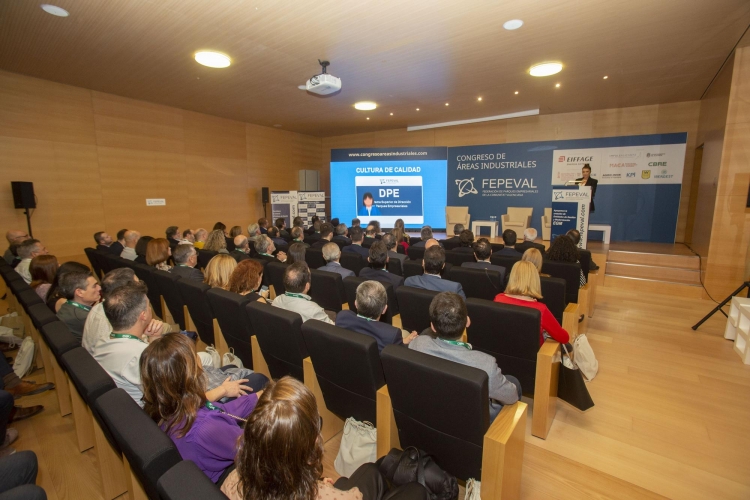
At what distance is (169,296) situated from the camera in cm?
357

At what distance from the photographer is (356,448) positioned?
204cm

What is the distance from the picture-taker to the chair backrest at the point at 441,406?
4.67ft

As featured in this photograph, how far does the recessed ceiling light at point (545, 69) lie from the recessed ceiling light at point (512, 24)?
61.3 inches

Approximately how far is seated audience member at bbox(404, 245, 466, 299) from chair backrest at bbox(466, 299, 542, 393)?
608 mm

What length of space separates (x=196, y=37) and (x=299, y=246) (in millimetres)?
3045

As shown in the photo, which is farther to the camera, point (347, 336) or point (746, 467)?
point (746, 467)

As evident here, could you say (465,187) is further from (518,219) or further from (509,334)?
(509,334)

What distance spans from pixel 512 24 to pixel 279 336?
14.6 feet

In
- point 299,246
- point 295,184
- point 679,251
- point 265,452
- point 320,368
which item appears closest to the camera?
point 265,452

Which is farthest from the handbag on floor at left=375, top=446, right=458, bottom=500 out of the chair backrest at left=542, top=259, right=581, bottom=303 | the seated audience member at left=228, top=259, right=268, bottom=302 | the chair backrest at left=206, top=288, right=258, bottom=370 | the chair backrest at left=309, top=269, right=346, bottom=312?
the chair backrest at left=542, top=259, right=581, bottom=303

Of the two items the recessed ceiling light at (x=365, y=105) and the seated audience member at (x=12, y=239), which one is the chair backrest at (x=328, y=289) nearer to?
the seated audience member at (x=12, y=239)

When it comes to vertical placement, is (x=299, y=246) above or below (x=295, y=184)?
below

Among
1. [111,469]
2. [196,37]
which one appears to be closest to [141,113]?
[196,37]

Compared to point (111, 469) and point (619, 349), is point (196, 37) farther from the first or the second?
point (619, 349)
